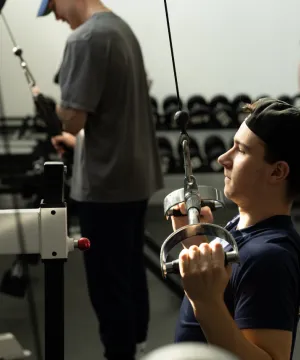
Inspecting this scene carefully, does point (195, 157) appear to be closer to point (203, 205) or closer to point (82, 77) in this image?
point (82, 77)

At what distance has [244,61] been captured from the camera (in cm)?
447

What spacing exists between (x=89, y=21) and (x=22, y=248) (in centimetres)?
105

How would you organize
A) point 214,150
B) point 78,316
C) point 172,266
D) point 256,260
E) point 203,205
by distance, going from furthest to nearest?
1. point 214,150
2. point 78,316
3. point 203,205
4. point 256,260
5. point 172,266

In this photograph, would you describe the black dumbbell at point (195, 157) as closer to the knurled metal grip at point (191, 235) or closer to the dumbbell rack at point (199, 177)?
the dumbbell rack at point (199, 177)

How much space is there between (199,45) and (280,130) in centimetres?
345

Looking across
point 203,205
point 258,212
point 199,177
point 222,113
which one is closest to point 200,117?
point 222,113

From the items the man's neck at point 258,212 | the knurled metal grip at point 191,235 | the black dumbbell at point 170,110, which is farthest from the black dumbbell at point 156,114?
the knurled metal grip at point 191,235

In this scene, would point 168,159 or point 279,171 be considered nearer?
point 279,171

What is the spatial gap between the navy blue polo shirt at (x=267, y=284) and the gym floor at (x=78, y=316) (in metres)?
1.38

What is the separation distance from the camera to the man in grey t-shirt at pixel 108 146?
1.87 metres

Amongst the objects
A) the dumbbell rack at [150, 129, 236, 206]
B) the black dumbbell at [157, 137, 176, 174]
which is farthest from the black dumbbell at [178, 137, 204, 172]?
the dumbbell rack at [150, 129, 236, 206]

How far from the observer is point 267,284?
98 centimetres

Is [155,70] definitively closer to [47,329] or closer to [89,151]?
[89,151]

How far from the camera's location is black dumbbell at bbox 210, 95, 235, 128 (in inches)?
163
